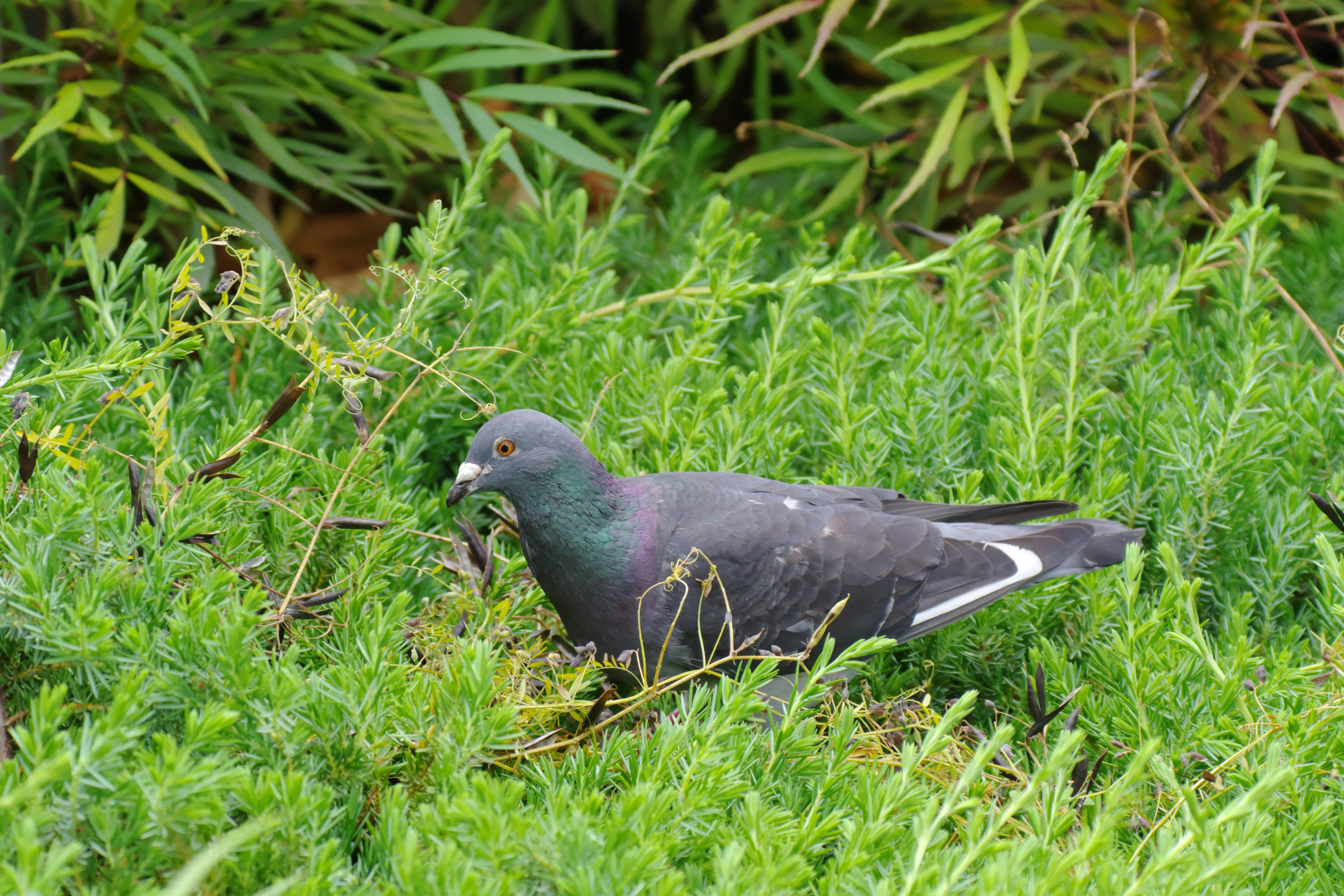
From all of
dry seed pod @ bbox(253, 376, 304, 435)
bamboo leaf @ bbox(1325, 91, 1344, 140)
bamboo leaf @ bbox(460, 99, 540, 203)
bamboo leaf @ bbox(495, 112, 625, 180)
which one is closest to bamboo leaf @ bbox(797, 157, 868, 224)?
bamboo leaf @ bbox(495, 112, 625, 180)

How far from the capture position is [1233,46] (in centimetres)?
297

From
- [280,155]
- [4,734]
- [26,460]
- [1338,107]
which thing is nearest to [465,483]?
[26,460]

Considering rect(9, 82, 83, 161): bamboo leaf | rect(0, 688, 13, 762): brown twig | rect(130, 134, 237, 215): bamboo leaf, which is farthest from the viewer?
rect(130, 134, 237, 215): bamboo leaf

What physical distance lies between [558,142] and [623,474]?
88 cm

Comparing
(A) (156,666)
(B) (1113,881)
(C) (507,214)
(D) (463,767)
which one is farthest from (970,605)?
(C) (507,214)

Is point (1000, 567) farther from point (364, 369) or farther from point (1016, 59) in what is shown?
point (1016, 59)

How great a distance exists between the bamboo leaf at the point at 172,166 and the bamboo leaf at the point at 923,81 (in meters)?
1.51

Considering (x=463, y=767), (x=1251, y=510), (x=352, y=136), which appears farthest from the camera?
(x=352, y=136)

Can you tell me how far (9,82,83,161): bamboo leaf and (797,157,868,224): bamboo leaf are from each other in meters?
1.71

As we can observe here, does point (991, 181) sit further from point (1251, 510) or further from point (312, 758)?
point (312, 758)

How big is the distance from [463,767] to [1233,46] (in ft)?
9.46

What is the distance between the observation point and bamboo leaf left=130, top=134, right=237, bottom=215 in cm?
236

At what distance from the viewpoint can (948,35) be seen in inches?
105

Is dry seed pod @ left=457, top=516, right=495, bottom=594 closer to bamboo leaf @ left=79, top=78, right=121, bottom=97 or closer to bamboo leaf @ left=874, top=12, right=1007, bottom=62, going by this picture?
bamboo leaf @ left=79, top=78, right=121, bottom=97
